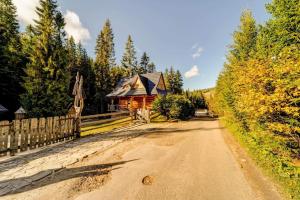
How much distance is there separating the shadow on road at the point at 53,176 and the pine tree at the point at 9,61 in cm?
2448

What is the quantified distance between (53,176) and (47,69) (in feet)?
57.4

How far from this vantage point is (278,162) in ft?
18.8

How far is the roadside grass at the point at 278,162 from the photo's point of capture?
456 centimetres

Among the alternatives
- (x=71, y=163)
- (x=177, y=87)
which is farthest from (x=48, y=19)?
(x=177, y=87)

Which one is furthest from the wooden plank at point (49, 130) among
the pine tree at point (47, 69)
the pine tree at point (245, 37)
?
the pine tree at point (245, 37)

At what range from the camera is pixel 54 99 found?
1942 cm

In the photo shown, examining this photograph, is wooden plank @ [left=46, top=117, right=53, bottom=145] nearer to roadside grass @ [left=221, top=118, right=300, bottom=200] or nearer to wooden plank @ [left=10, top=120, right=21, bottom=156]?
wooden plank @ [left=10, top=120, right=21, bottom=156]

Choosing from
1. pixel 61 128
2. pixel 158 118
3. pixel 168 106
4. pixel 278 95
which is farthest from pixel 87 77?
pixel 278 95

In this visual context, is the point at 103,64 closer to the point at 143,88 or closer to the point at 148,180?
the point at 143,88

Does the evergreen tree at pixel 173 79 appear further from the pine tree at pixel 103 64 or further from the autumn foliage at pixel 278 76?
the autumn foliage at pixel 278 76

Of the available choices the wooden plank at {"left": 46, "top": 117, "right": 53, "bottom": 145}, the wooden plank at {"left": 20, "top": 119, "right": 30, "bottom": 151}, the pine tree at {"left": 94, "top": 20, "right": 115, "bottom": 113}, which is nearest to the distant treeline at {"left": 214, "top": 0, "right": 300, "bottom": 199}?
the wooden plank at {"left": 46, "top": 117, "right": 53, "bottom": 145}

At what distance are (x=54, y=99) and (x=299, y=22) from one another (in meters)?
20.9

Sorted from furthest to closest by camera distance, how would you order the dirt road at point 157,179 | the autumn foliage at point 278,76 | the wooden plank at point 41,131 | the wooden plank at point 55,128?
the wooden plank at point 55,128, the wooden plank at point 41,131, the autumn foliage at point 278,76, the dirt road at point 157,179

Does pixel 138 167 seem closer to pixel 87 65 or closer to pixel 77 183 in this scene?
pixel 77 183
